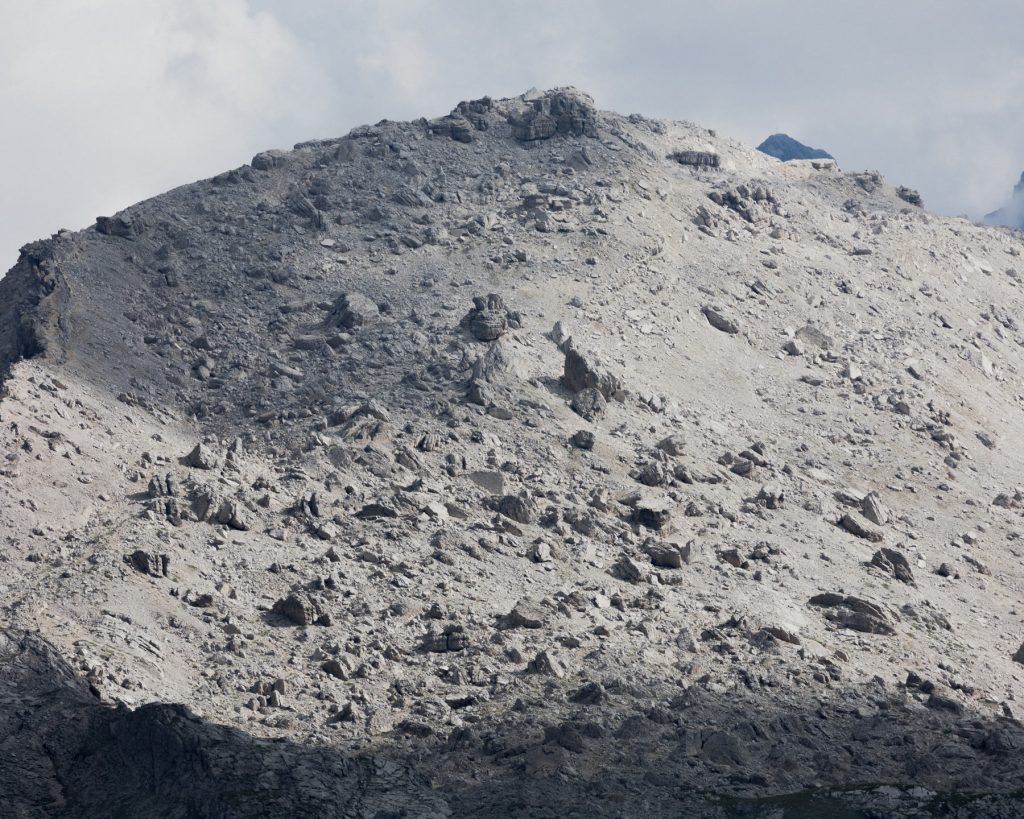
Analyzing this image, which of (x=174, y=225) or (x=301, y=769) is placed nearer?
(x=301, y=769)

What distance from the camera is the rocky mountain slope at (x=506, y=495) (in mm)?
28047

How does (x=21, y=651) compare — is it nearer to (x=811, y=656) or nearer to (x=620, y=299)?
(x=811, y=656)

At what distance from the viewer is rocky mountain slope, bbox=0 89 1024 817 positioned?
2805 centimetres

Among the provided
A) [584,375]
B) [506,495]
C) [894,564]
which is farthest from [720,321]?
[506,495]

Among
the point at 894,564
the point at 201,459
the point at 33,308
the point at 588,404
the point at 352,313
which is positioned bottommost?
the point at 894,564

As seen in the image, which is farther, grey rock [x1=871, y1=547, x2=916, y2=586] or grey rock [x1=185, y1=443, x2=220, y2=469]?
grey rock [x1=871, y1=547, x2=916, y2=586]

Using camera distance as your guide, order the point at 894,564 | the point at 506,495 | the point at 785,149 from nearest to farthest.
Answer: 1. the point at 506,495
2. the point at 894,564
3. the point at 785,149

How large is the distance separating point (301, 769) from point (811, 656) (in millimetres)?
12193

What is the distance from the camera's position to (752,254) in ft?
181

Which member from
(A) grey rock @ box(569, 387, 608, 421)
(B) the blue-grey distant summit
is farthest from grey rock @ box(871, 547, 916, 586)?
(B) the blue-grey distant summit

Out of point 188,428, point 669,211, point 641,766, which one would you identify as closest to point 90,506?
point 188,428

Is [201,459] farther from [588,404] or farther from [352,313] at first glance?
[588,404]

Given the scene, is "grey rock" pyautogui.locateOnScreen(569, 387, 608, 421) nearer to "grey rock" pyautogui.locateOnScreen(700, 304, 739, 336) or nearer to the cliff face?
"grey rock" pyautogui.locateOnScreen(700, 304, 739, 336)

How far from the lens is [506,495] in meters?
37.4
